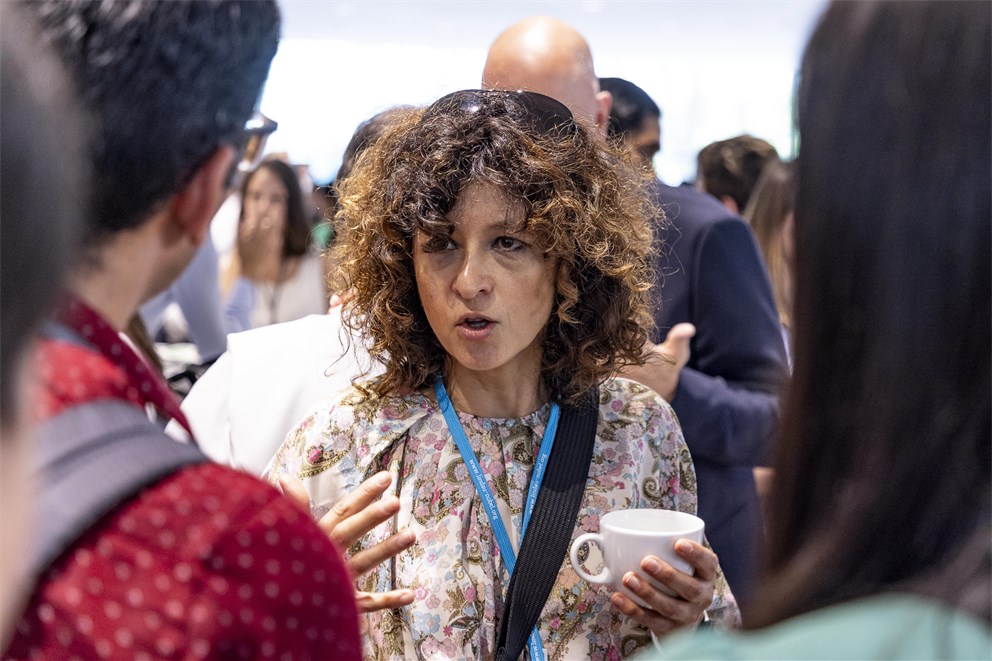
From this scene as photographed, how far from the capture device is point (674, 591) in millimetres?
1436

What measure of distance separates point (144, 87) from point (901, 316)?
1.96ft

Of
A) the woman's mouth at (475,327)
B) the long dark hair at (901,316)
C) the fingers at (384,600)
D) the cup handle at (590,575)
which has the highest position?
the long dark hair at (901,316)

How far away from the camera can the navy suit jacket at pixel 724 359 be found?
221cm

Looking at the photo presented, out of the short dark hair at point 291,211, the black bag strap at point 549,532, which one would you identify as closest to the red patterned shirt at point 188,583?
the black bag strap at point 549,532

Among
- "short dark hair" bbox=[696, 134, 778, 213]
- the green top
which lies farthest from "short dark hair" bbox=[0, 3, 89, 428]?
"short dark hair" bbox=[696, 134, 778, 213]

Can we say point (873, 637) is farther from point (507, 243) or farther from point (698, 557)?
point (507, 243)

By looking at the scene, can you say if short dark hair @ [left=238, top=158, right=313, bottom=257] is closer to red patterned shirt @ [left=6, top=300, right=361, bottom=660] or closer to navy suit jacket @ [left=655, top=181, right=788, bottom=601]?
navy suit jacket @ [left=655, top=181, right=788, bottom=601]

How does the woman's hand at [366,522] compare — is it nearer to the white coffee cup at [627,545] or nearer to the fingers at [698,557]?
the white coffee cup at [627,545]

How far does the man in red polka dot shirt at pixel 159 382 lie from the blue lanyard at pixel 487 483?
2.49 feet

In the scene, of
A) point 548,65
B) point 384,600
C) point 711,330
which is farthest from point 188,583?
point 548,65

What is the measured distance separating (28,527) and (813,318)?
1.81ft

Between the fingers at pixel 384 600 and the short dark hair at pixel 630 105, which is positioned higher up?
the short dark hair at pixel 630 105

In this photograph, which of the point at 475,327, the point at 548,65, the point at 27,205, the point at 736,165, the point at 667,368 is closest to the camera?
the point at 27,205

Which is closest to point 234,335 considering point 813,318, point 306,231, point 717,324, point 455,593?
point 455,593
